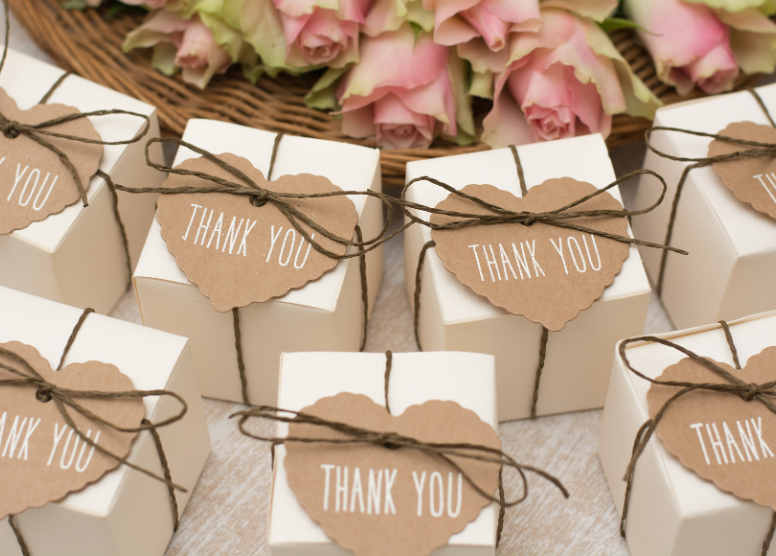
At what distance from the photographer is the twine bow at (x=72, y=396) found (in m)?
0.78

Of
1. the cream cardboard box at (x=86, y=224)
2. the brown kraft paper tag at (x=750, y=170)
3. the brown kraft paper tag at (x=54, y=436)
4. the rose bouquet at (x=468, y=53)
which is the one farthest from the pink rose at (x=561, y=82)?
the brown kraft paper tag at (x=54, y=436)

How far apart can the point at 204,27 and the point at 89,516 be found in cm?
64

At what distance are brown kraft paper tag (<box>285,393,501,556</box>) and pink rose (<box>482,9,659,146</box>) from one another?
42 centimetres

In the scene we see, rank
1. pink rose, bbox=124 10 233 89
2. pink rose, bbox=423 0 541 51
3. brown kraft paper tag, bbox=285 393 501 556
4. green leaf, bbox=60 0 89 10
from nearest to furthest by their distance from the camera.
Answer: brown kraft paper tag, bbox=285 393 501 556
pink rose, bbox=423 0 541 51
pink rose, bbox=124 10 233 89
green leaf, bbox=60 0 89 10

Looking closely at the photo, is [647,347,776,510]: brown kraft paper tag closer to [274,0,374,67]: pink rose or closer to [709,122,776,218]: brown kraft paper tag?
[709,122,776,218]: brown kraft paper tag

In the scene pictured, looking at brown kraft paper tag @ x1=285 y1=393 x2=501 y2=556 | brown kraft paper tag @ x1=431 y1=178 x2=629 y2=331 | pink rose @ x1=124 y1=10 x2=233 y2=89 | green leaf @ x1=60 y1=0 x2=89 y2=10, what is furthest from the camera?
green leaf @ x1=60 y1=0 x2=89 y2=10

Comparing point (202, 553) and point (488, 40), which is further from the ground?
point (488, 40)

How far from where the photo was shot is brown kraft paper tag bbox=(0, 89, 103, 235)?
0.95m

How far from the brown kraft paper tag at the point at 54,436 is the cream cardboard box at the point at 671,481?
49 centimetres

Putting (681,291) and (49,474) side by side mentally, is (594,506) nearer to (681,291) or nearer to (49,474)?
(681,291)

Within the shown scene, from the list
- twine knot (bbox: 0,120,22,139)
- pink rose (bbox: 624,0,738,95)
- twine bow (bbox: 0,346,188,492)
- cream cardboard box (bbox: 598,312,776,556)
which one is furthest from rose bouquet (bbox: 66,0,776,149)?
twine bow (bbox: 0,346,188,492)

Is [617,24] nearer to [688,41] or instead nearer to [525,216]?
[688,41]

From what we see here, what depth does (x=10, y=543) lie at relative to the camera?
827mm

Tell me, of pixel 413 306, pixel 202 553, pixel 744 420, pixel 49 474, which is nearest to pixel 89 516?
pixel 49 474
